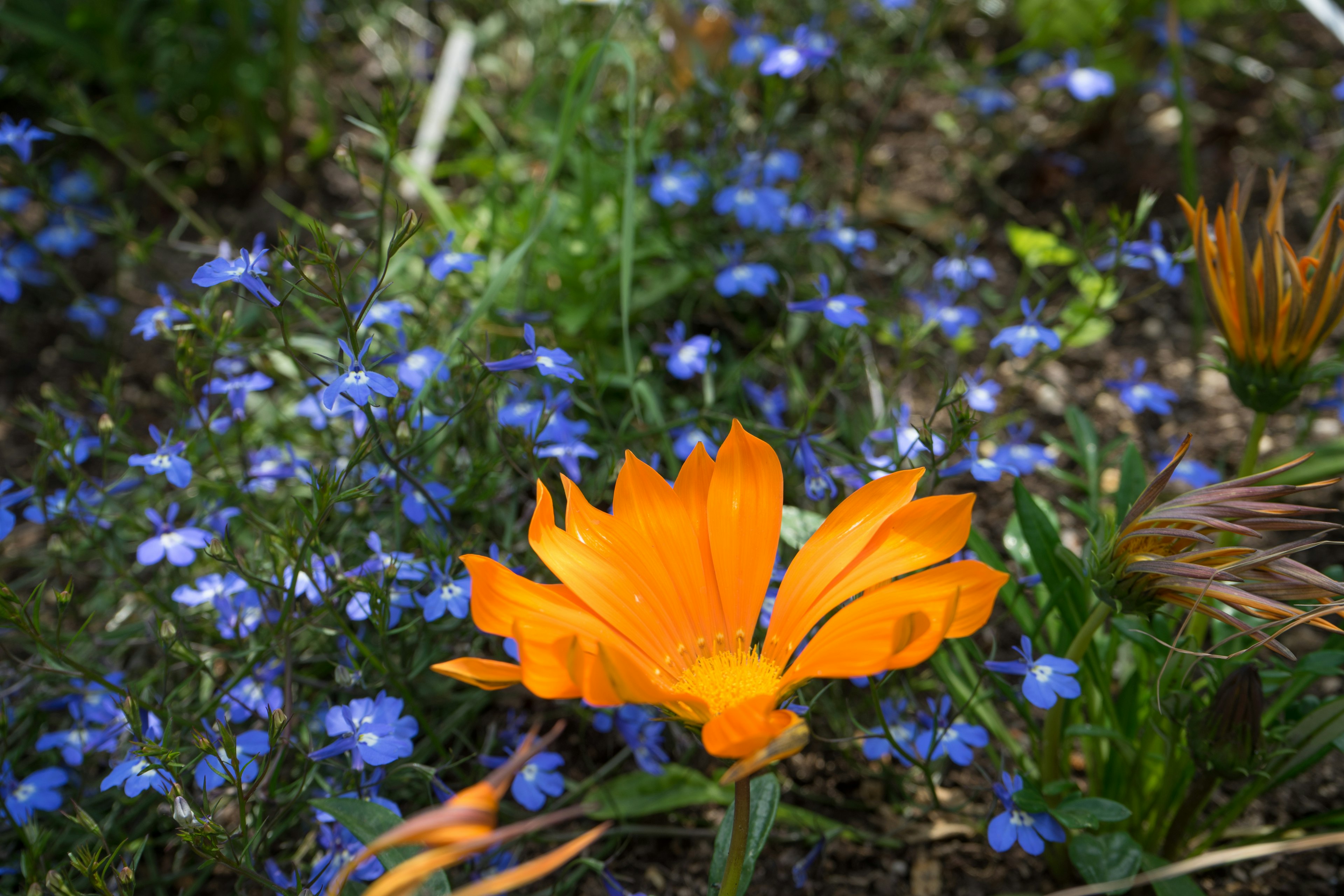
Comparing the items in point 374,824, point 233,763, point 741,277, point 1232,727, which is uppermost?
point 741,277

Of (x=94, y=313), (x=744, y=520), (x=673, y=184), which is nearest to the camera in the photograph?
(x=744, y=520)

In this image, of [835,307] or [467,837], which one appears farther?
[835,307]

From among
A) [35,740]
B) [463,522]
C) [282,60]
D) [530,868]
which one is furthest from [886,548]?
[282,60]

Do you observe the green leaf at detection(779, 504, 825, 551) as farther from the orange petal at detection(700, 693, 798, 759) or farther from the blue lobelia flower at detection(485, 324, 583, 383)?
the orange petal at detection(700, 693, 798, 759)

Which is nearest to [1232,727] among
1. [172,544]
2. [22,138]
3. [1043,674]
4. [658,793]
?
[1043,674]

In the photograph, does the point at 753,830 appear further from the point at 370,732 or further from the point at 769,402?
the point at 769,402

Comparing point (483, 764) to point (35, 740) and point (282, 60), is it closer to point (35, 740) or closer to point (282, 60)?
point (35, 740)
